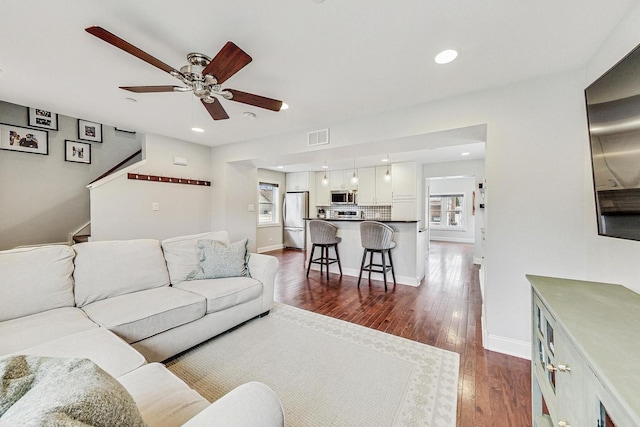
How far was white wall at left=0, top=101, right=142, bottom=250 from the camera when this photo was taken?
312cm

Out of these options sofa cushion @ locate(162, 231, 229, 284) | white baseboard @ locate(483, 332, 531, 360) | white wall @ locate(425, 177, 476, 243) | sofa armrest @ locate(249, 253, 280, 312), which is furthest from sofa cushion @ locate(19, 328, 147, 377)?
white wall @ locate(425, 177, 476, 243)

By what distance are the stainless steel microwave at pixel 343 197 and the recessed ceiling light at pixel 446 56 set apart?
4.80m

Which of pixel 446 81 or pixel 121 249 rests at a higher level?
pixel 446 81

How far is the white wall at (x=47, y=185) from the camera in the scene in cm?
312

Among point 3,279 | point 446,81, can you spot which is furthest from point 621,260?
point 3,279

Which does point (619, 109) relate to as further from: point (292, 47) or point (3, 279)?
point (3, 279)

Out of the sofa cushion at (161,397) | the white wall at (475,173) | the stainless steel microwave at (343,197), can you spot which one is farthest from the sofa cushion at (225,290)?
the white wall at (475,173)

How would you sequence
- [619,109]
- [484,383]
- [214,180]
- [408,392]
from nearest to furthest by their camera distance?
[619,109]
[408,392]
[484,383]
[214,180]

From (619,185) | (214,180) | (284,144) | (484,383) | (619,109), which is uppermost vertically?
(284,144)

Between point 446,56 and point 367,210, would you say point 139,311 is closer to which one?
point 446,56

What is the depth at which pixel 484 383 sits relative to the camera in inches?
68.4

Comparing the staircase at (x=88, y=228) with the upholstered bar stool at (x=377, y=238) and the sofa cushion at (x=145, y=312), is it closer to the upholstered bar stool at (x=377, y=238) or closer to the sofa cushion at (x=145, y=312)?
the sofa cushion at (x=145, y=312)

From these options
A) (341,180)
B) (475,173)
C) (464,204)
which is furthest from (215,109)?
(464,204)

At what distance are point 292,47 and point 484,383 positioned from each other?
8.81 feet
